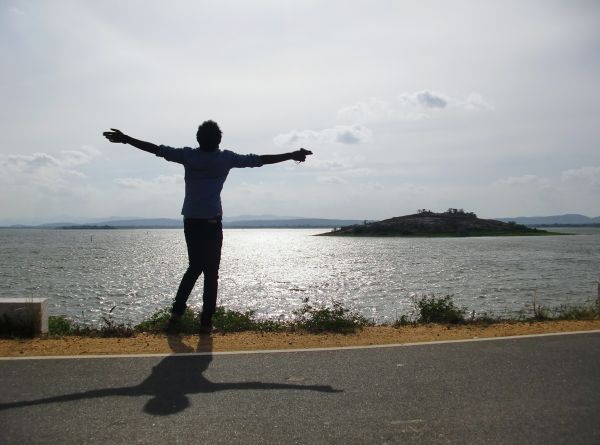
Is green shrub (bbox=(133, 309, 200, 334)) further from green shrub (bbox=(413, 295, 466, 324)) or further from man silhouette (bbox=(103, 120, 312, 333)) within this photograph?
green shrub (bbox=(413, 295, 466, 324))

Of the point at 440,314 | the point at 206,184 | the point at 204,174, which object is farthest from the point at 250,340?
the point at 440,314

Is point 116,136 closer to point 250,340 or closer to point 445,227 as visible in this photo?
point 250,340

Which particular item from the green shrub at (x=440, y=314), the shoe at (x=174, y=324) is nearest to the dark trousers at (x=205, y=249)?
the shoe at (x=174, y=324)

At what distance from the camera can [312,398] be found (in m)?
4.53

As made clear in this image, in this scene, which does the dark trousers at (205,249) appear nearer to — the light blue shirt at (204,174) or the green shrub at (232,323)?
the light blue shirt at (204,174)

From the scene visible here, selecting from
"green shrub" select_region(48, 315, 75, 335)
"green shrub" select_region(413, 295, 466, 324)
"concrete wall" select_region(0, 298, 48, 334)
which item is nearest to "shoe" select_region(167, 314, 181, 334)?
"green shrub" select_region(48, 315, 75, 335)

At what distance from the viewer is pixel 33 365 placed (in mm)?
5508

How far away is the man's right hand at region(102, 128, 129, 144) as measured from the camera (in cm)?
667

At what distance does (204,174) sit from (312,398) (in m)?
3.60

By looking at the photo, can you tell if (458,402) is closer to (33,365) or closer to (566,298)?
(33,365)

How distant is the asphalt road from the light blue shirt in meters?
2.03

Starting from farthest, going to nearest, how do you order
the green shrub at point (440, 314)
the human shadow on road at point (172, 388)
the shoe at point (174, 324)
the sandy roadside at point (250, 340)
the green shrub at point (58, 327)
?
the green shrub at point (440, 314)
the green shrub at point (58, 327)
the shoe at point (174, 324)
the sandy roadside at point (250, 340)
the human shadow on road at point (172, 388)

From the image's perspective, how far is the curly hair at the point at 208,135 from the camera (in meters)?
7.05

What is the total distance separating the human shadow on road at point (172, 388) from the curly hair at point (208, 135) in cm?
288
